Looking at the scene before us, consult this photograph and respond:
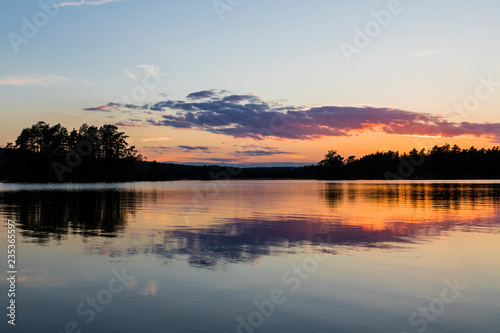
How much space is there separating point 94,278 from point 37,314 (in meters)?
3.94

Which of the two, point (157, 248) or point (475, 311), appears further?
point (157, 248)

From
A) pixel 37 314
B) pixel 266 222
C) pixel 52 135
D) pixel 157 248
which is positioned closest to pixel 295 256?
pixel 157 248

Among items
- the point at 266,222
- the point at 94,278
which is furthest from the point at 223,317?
the point at 266,222

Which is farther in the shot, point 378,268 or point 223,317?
point 378,268

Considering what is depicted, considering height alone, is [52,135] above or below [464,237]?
above

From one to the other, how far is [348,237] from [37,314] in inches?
702

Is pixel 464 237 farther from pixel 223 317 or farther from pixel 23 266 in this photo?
pixel 23 266

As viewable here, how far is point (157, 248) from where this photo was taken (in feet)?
68.5

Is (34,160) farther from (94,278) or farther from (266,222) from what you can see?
(94,278)

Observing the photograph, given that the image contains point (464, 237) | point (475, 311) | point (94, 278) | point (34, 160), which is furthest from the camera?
point (34, 160)

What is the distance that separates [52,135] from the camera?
6732 inches

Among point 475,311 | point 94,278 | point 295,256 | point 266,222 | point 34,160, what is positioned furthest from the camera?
point 34,160

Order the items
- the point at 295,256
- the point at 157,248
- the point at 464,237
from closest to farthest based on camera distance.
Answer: the point at 295,256
the point at 157,248
the point at 464,237

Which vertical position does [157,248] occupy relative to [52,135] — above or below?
below
